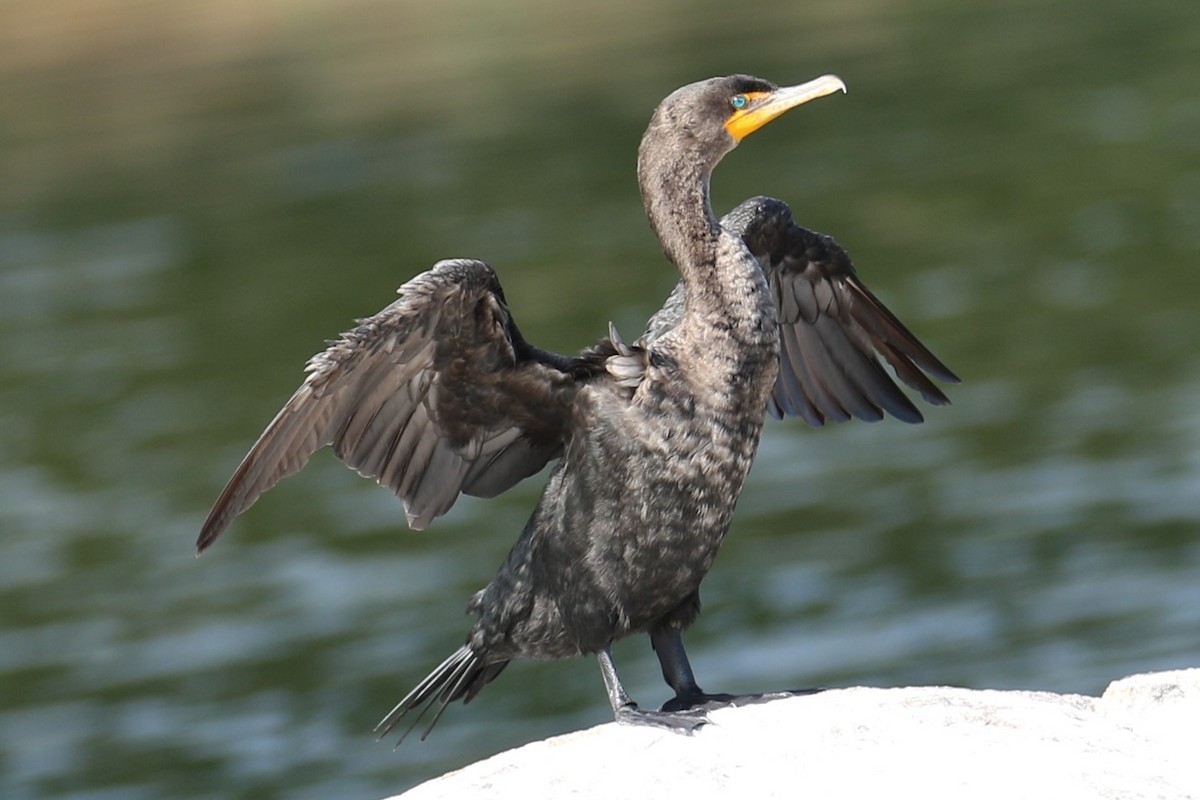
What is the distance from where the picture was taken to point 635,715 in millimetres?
5230

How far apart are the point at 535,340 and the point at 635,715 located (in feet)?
27.4

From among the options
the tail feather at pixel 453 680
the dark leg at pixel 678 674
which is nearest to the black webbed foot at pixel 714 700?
the dark leg at pixel 678 674

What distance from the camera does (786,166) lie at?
18.0 meters

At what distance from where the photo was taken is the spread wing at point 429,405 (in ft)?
17.5

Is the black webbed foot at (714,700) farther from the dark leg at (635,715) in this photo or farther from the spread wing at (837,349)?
the spread wing at (837,349)

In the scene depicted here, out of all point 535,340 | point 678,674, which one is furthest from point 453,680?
point 535,340

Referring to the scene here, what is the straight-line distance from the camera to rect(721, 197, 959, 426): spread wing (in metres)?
6.68

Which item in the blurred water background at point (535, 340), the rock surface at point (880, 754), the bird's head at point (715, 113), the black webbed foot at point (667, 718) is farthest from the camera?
the blurred water background at point (535, 340)

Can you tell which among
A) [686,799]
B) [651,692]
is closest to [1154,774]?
[686,799]

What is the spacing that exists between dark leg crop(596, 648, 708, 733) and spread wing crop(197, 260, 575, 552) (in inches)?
26.1

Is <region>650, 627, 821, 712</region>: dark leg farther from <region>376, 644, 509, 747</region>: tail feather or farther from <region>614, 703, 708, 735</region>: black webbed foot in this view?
<region>376, 644, 509, 747</region>: tail feather

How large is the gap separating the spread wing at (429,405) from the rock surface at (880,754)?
93 cm

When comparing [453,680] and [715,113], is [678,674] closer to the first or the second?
[453,680]

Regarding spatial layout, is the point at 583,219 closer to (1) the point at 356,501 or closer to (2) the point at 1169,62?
(1) the point at 356,501
